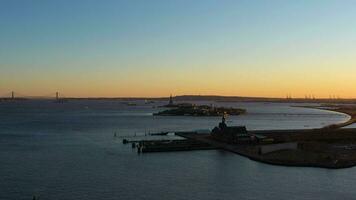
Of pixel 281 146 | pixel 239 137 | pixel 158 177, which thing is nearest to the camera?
pixel 158 177

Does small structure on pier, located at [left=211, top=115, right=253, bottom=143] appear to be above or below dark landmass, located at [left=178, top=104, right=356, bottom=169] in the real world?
above

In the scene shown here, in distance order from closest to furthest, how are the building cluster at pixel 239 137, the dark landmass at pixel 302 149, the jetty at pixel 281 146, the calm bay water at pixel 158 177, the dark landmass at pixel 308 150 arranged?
1. the calm bay water at pixel 158 177
2. the dark landmass at pixel 308 150
3. the dark landmass at pixel 302 149
4. the jetty at pixel 281 146
5. the building cluster at pixel 239 137

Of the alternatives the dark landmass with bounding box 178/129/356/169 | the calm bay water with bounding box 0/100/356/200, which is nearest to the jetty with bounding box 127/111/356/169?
the dark landmass with bounding box 178/129/356/169

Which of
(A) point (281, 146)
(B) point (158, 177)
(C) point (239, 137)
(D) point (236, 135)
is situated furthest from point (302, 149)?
(B) point (158, 177)

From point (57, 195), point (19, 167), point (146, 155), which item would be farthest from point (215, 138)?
point (57, 195)

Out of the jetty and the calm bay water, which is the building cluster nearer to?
the jetty

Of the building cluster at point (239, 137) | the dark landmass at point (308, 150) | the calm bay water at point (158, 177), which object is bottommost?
the calm bay water at point (158, 177)

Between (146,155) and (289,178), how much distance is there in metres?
11.1

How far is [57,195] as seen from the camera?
20.1 meters

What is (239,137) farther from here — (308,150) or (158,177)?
(158,177)

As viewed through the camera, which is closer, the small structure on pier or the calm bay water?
the calm bay water

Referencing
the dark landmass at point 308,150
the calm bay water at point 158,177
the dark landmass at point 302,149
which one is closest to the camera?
the calm bay water at point 158,177

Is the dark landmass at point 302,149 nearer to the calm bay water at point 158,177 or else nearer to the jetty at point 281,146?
the jetty at point 281,146

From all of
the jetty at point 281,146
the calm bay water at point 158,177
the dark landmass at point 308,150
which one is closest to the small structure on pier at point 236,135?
the jetty at point 281,146
